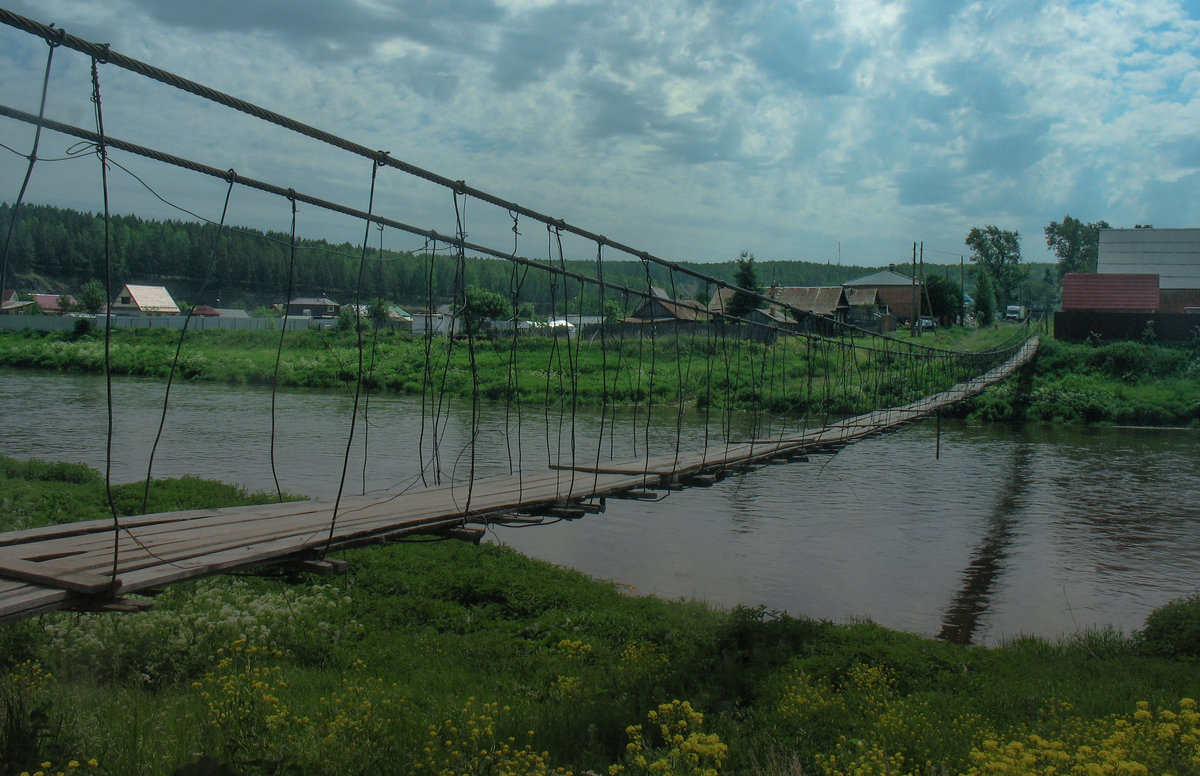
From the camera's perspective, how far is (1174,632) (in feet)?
19.4

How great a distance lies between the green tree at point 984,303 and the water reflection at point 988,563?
2641 centimetres

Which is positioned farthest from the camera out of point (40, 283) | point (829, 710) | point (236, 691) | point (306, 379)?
point (306, 379)

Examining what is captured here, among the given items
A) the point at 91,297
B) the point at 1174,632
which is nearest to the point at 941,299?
the point at 91,297

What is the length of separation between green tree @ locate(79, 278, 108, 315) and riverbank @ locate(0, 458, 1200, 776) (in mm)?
14376

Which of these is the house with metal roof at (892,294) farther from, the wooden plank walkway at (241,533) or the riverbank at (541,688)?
the wooden plank walkway at (241,533)

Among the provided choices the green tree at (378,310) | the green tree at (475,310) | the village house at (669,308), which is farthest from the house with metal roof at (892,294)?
the green tree at (378,310)

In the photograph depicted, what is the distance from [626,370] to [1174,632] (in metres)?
14.6

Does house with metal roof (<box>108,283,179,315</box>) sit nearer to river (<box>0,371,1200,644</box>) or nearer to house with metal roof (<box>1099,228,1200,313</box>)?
river (<box>0,371,1200,644</box>)

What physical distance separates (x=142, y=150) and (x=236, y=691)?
7.41 feet

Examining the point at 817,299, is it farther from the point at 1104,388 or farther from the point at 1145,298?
the point at 1104,388

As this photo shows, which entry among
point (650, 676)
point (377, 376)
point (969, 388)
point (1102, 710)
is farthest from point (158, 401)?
point (1102, 710)

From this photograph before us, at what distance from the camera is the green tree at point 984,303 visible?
1559 inches

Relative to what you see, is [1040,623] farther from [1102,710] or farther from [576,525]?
[576,525]

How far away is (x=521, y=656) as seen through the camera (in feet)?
18.0
